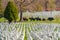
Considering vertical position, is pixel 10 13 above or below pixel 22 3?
below

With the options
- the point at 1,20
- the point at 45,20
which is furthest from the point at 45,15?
the point at 1,20

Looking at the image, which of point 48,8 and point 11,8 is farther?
point 48,8

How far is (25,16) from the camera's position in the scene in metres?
19.2

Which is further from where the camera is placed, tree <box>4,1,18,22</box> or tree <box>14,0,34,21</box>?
tree <box>14,0,34,21</box>

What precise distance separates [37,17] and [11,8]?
131 inches

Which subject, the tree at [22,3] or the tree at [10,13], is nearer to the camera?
the tree at [10,13]

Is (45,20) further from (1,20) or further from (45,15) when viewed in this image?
(1,20)

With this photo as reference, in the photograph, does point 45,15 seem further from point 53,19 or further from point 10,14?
point 10,14

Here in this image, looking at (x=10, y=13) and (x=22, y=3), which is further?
(x=22, y=3)

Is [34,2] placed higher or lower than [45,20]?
higher

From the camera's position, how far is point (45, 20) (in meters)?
18.9

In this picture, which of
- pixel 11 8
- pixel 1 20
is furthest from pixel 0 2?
pixel 11 8

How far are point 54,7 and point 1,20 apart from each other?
15.7ft

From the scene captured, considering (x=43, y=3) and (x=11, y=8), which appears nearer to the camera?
(x=11, y=8)
